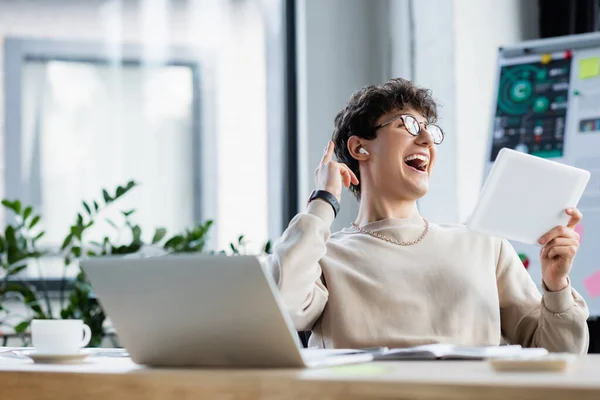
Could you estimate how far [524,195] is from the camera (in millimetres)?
1598

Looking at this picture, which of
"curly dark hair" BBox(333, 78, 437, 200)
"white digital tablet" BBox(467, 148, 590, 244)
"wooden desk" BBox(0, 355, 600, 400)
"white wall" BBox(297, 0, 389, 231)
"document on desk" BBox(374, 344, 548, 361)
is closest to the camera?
"wooden desk" BBox(0, 355, 600, 400)

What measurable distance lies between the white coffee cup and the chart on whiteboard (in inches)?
83.5

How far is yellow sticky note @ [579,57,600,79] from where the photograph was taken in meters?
3.15

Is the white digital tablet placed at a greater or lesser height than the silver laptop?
greater

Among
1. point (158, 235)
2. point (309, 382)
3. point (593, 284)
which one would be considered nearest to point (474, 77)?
point (593, 284)

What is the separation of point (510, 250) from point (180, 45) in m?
2.47

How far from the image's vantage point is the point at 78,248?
3184 mm

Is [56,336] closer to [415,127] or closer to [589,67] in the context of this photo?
[415,127]

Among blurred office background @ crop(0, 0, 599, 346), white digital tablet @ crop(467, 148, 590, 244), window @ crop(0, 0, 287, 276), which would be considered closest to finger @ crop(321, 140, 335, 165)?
white digital tablet @ crop(467, 148, 590, 244)

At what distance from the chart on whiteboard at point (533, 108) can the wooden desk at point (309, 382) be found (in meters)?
2.10

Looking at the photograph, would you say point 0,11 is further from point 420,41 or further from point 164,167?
point 420,41

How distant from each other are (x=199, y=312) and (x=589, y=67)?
7.91 feet

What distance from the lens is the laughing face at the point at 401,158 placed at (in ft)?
6.55

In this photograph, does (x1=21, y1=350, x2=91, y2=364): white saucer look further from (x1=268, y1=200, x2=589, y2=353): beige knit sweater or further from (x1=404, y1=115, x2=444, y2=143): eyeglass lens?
Result: (x1=404, y1=115, x2=444, y2=143): eyeglass lens
